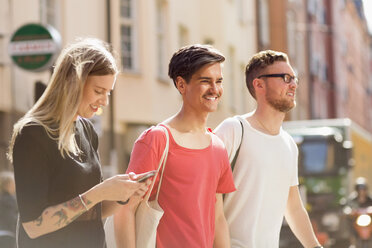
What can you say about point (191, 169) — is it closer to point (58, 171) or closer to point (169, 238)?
point (169, 238)

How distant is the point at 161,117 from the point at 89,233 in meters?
20.4

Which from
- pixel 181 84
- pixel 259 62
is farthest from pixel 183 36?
pixel 181 84

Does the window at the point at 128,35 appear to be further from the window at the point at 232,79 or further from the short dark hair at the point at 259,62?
the short dark hair at the point at 259,62

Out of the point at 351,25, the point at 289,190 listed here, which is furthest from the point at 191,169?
the point at 351,25

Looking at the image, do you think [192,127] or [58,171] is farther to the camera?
[192,127]

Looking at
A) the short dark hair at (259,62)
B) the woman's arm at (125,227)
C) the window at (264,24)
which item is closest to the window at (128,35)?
the window at (264,24)

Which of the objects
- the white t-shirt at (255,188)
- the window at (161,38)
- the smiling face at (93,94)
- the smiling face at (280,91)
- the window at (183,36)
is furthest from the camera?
the window at (183,36)

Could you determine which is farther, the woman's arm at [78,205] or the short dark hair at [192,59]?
the short dark hair at [192,59]

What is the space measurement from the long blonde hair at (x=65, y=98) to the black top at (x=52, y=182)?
3cm

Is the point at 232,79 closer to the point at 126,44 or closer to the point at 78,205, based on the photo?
the point at 126,44

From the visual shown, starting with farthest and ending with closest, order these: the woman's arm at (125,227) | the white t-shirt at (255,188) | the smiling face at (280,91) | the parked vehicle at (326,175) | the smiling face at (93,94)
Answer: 1. the parked vehicle at (326,175)
2. the smiling face at (280,91)
3. the white t-shirt at (255,188)
4. the woman's arm at (125,227)
5. the smiling face at (93,94)

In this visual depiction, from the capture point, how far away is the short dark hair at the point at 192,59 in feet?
13.7

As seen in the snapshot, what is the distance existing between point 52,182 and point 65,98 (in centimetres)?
32

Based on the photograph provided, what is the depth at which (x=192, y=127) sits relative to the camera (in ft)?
13.9
